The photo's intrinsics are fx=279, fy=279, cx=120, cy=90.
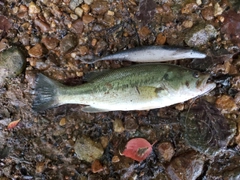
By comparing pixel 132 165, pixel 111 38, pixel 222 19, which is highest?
pixel 222 19

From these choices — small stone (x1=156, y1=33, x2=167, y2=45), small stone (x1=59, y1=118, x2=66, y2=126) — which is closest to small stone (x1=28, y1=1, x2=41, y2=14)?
small stone (x1=59, y1=118, x2=66, y2=126)

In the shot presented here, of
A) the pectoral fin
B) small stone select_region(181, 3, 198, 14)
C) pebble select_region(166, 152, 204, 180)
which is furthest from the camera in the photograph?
small stone select_region(181, 3, 198, 14)

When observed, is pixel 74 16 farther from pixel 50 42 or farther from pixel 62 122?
pixel 62 122

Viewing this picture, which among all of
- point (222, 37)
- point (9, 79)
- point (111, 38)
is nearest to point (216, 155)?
point (222, 37)

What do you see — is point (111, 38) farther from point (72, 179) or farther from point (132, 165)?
point (72, 179)

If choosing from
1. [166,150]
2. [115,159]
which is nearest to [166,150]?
[166,150]

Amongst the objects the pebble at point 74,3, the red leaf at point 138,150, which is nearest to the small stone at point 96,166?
the red leaf at point 138,150

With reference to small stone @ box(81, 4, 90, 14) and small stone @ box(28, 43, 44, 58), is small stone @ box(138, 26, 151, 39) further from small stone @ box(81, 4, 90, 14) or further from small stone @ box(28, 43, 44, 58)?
small stone @ box(28, 43, 44, 58)
